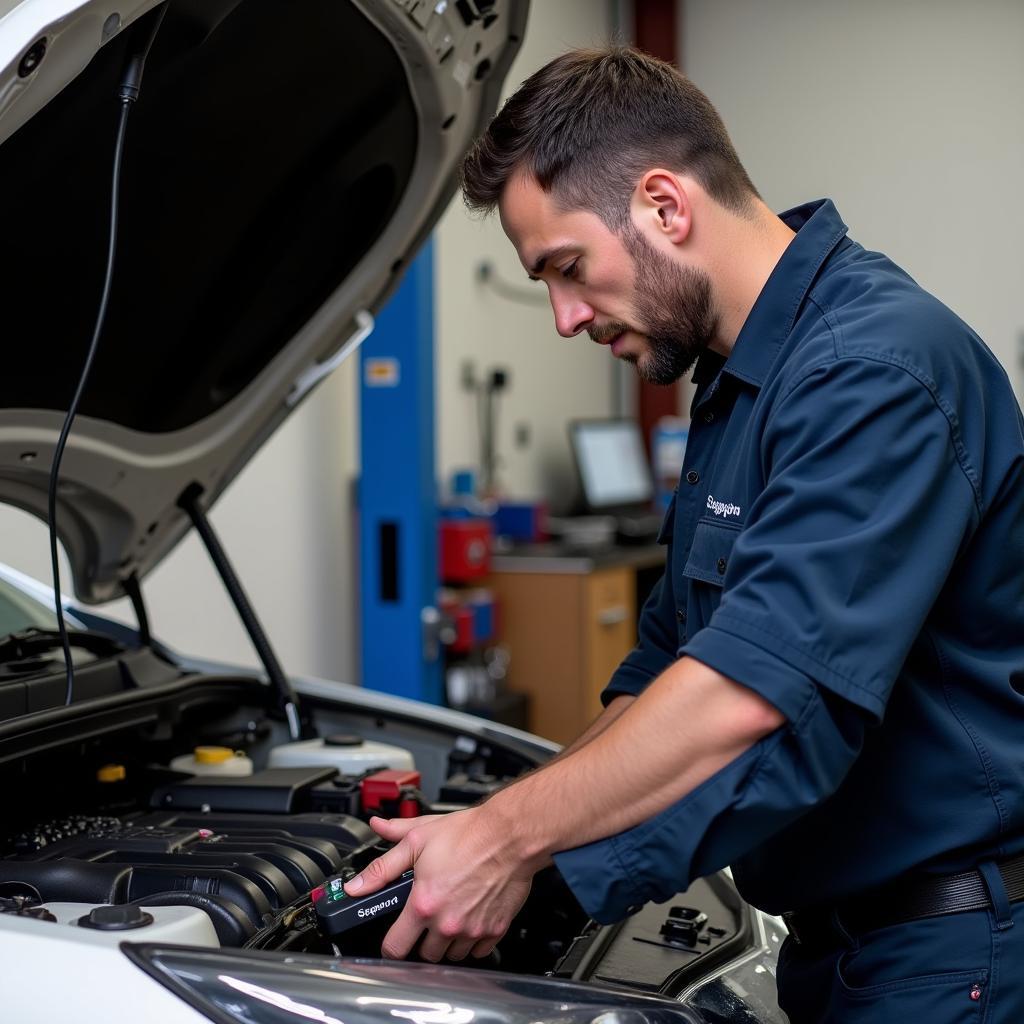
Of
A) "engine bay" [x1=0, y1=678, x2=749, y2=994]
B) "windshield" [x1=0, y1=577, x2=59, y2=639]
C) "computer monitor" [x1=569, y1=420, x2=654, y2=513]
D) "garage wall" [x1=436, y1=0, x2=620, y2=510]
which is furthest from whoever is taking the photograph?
"computer monitor" [x1=569, y1=420, x2=654, y2=513]

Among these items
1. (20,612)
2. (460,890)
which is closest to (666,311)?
(460,890)

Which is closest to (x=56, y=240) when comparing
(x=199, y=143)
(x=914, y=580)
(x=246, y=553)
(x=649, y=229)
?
(x=199, y=143)

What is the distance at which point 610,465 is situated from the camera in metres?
5.59

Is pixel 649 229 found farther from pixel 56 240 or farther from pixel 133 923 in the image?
pixel 133 923

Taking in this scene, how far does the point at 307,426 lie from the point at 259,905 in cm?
271

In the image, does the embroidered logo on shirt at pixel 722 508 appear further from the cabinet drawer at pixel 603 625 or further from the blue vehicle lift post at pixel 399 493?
the cabinet drawer at pixel 603 625

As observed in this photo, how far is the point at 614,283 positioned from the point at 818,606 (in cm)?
46

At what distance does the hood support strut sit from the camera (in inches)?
73.4

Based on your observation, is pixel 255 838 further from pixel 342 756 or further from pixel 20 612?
pixel 20 612

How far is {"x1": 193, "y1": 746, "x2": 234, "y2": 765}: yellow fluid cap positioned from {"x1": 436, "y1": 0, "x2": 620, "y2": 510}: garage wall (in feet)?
10.1

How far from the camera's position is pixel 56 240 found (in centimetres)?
141

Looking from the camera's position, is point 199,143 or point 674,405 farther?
point 674,405

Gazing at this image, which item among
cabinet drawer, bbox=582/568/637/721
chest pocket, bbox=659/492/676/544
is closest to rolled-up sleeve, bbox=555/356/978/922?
chest pocket, bbox=659/492/676/544

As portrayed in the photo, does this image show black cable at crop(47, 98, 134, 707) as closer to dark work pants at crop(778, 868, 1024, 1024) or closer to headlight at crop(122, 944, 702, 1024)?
headlight at crop(122, 944, 702, 1024)
